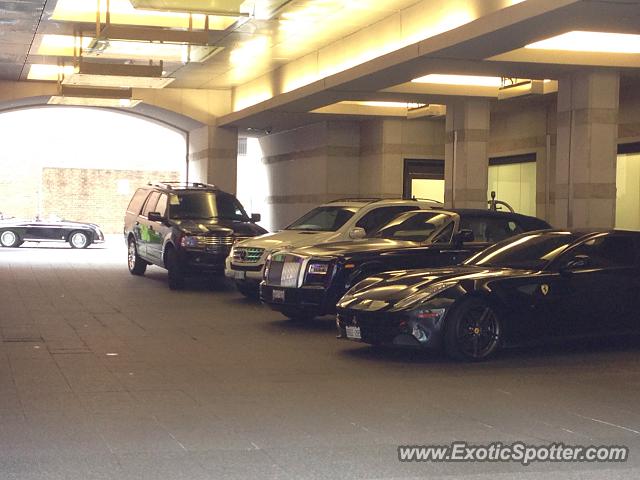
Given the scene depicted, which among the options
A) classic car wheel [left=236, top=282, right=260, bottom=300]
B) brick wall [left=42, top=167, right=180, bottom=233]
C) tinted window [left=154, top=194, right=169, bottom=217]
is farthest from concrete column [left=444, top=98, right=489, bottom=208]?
brick wall [left=42, top=167, right=180, bottom=233]

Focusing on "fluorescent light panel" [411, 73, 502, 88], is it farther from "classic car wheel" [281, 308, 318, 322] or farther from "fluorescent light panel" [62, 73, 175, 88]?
"classic car wheel" [281, 308, 318, 322]

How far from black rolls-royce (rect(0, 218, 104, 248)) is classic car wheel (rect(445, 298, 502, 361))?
77.9ft

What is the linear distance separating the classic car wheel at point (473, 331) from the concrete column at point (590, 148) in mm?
7463

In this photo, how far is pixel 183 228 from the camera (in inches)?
795

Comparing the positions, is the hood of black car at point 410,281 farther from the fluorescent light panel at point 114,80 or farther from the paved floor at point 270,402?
the fluorescent light panel at point 114,80

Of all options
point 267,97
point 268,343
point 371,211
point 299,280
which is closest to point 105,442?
point 268,343

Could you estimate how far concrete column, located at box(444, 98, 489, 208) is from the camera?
2183 centimetres

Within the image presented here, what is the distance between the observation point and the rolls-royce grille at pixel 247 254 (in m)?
17.1

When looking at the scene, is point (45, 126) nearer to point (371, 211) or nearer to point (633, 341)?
point (371, 211)

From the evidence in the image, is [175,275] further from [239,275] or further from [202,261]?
[239,275]

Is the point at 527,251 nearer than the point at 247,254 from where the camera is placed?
Yes

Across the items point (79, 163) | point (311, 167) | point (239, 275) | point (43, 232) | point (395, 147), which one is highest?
point (395, 147)

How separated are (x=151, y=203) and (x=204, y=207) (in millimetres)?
1489

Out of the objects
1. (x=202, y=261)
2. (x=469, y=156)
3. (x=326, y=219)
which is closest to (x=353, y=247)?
(x=326, y=219)
